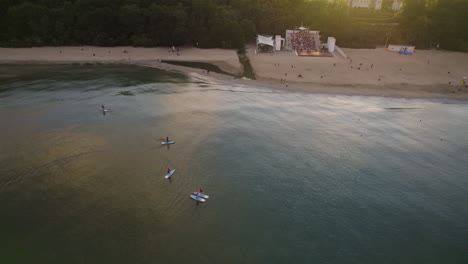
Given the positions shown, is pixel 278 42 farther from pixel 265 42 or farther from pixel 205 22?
pixel 205 22

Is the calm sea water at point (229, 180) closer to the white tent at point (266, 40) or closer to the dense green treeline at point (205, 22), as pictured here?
the white tent at point (266, 40)

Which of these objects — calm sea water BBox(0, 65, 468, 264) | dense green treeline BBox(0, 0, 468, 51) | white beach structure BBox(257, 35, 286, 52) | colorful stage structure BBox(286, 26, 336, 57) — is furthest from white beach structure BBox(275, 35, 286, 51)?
calm sea water BBox(0, 65, 468, 264)

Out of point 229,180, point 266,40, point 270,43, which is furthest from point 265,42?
point 229,180

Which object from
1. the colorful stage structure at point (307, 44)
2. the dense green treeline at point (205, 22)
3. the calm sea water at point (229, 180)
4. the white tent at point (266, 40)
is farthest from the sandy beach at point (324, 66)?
the calm sea water at point (229, 180)

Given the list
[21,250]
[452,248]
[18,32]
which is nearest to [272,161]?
[452,248]

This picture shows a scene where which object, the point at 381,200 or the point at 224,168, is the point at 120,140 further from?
the point at 381,200

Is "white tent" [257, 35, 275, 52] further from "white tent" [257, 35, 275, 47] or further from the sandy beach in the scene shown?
the sandy beach
